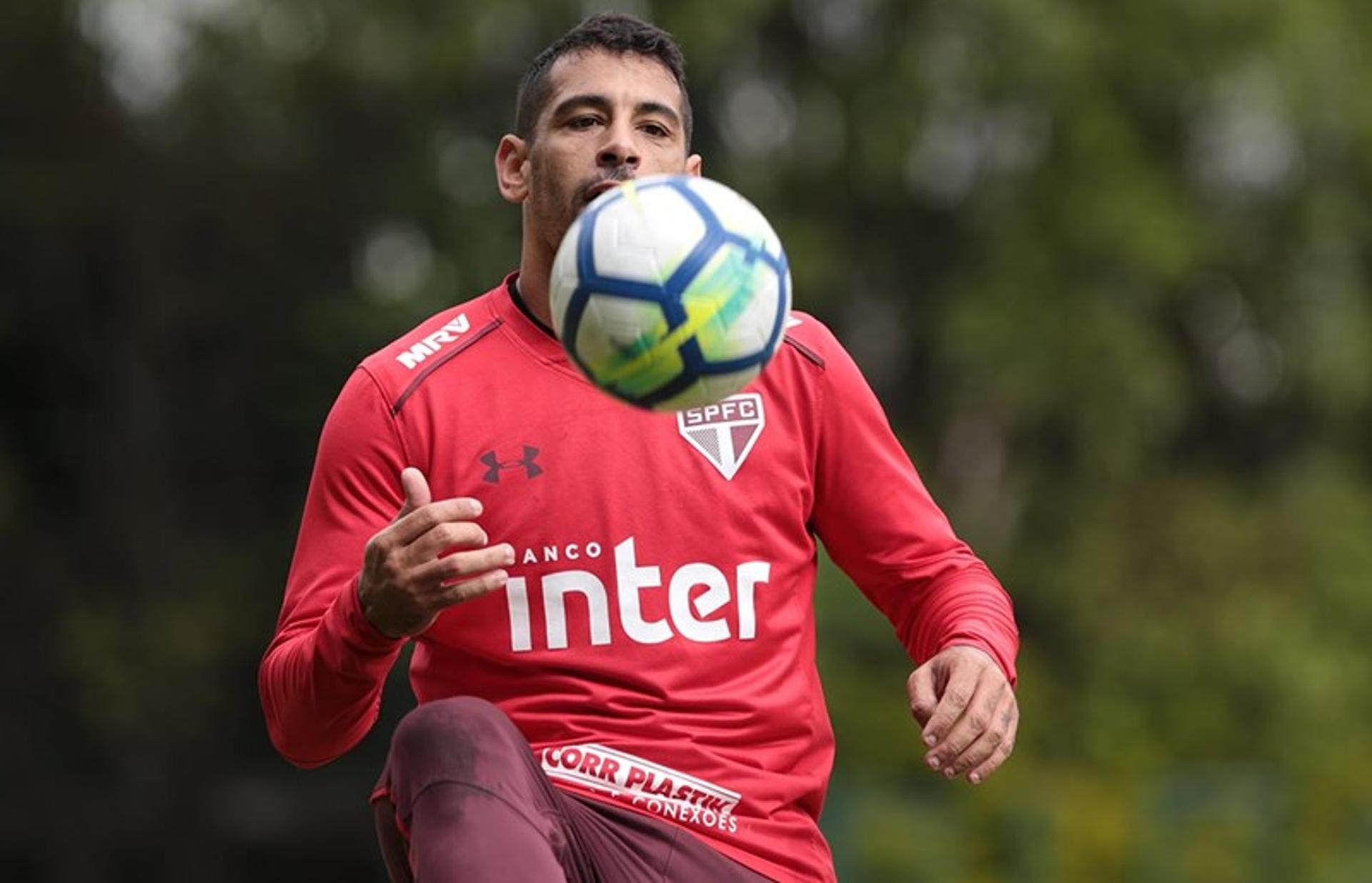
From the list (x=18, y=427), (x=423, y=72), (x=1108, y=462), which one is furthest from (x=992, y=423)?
(x=18, y=427)

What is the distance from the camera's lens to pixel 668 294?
4.33 meters

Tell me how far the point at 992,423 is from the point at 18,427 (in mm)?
10519

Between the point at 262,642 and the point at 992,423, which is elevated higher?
the point at 992,423

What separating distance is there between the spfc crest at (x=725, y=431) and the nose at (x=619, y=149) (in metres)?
0.56

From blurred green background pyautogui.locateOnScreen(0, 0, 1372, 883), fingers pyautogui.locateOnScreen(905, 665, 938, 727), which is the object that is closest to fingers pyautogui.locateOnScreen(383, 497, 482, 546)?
fingers pyautogui.locateOnScreen(905, 665, 938, 727)

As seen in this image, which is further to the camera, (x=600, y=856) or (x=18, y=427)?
(x=18, y=427)

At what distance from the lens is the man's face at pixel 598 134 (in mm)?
5090

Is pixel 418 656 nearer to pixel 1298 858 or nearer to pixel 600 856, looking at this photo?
pixel 600 856

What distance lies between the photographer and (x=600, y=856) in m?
4.62

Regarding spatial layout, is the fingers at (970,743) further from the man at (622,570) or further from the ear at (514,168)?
the ear at (514,168)

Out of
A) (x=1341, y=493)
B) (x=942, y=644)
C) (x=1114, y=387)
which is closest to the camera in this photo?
(x=942, y=644)

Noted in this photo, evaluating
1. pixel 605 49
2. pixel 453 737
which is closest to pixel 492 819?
pixel 453 737

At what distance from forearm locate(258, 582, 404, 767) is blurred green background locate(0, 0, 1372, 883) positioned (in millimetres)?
15557

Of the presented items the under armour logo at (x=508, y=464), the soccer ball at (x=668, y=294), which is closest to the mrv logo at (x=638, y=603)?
the under armour logo at (x=508, y=464)
